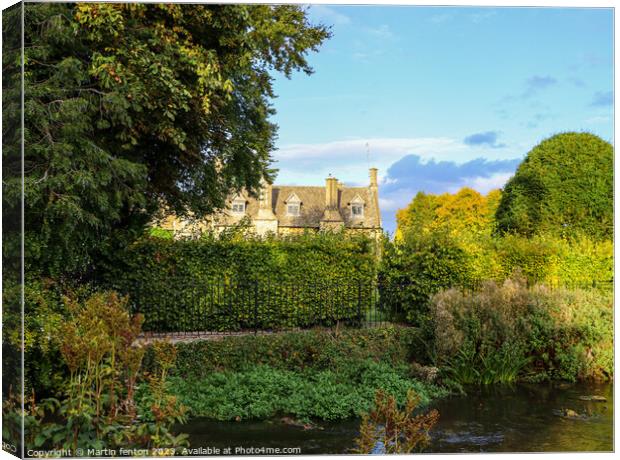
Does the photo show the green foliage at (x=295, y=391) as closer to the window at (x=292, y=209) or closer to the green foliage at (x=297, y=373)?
the green foliage at (x=297, y=373)

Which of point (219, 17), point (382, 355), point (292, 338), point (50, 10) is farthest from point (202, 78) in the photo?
point (382, 355)

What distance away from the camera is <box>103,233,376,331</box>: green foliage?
13.1 meters

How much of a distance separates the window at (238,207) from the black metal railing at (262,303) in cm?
1295

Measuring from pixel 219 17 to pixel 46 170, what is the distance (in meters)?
3.75

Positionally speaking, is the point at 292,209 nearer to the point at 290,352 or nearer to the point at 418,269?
the point at 418,269

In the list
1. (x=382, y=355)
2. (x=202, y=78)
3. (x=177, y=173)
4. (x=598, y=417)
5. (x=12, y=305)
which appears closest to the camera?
(x=12, y=305)

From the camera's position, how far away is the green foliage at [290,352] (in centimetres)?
967

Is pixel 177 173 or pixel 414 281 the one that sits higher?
pixel 177 173

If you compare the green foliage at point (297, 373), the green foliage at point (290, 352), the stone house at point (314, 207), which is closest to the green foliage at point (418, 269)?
the green foliage at point (297, 373)

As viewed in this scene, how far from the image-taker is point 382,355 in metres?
10.5

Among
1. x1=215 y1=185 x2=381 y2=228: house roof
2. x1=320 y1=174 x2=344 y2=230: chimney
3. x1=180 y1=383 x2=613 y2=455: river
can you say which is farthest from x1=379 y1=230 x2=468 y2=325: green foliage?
x1=320 y1=174 x2=344 y2=230: chimney

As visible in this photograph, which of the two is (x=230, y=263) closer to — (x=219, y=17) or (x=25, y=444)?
(x=219, y=17)

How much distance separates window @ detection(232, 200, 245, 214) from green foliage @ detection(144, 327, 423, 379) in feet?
52.7

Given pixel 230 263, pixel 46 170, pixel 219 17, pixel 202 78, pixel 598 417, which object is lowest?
pixel 598 417
